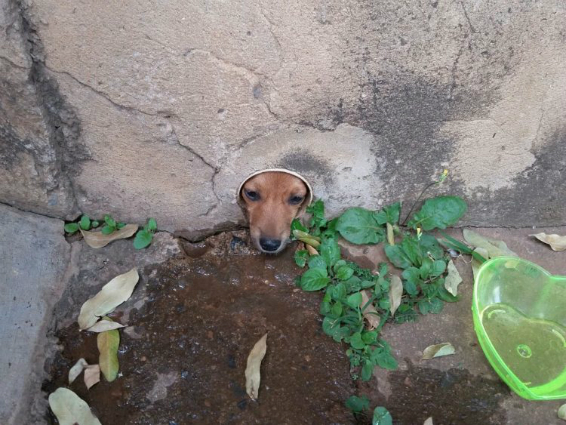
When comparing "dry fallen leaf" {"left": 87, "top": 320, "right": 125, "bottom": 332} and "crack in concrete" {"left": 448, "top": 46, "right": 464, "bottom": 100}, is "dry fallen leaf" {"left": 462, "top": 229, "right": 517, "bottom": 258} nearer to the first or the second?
"crack in concrete" {"left": 448, "top": 46, "right": 464, "bottom": 100}

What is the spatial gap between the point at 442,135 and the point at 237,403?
159cm

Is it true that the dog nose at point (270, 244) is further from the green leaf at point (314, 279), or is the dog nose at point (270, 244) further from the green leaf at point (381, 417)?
the green leaf at point (381, 417)

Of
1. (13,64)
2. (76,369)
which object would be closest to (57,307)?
(76,369)

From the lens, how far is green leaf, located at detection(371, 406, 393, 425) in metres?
2.13

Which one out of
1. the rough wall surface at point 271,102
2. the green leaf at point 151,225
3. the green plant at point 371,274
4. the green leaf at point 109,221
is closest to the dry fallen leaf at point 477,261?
the green plant at point 371,274

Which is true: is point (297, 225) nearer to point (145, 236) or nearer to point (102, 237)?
point (145, 236)

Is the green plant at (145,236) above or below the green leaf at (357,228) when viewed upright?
below

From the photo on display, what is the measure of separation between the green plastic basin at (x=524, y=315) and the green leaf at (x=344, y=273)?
2.01ft

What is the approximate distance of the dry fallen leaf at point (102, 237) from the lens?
2672 mm

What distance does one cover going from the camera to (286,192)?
8.61 feet

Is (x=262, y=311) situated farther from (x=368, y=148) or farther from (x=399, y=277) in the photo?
(x=368, y=148)

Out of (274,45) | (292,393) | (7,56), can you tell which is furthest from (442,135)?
(7,56)

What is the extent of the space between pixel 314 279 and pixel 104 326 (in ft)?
3.45

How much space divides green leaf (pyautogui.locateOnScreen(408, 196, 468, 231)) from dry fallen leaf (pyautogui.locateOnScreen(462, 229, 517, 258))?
20 cm
